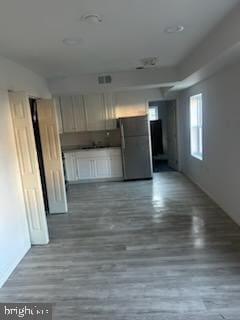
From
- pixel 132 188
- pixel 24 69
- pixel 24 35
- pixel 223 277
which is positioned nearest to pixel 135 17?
pixel 24 35

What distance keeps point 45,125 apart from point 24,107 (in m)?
1.16

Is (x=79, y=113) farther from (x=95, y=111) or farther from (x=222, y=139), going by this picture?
(x=222, y=139)

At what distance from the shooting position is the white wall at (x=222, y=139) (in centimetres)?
338

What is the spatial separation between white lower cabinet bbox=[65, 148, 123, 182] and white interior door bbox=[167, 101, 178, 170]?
178 centimetres

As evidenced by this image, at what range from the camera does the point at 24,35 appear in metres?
2.41

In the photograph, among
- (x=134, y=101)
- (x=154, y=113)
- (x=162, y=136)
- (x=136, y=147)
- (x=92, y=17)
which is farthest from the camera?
(x=154, y=113)

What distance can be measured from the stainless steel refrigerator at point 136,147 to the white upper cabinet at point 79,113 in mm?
1093

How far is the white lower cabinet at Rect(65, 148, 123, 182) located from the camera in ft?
21.0

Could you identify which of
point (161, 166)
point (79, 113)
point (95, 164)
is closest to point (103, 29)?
point (79, 113)

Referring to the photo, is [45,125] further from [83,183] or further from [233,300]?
[233,300]

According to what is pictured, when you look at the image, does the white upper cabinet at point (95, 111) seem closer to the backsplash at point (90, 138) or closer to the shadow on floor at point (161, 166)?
the backsplash at point (90, 138)

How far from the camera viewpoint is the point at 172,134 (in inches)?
289

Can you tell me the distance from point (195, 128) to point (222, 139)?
1.77m

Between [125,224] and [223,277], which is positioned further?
[125,224]
